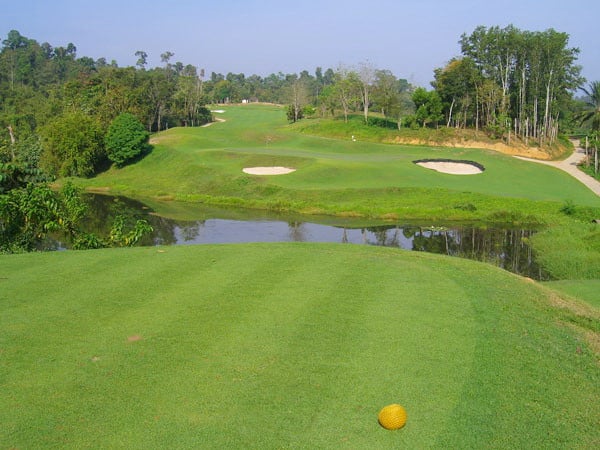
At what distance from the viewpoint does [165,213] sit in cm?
3719

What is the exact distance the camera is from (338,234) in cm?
2950

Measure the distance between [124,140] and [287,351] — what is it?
48832 millimetres

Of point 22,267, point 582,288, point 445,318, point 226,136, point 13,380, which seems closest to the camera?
point 13,380

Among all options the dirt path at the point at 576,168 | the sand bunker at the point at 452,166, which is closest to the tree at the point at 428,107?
the dirt path at the point at 576,168

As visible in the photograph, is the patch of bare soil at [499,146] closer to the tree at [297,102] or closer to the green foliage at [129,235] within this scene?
the tree at [297,102]

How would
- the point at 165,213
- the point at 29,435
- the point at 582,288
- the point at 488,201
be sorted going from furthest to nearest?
the point at 165,213 < the point at 488,201 < the point at 582,288 < the point at 29,435

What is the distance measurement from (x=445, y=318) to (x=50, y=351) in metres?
6.37

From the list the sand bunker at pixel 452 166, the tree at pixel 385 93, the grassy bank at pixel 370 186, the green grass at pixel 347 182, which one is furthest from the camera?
the tree at pixel 385 93

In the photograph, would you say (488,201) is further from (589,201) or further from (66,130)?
(66,130)

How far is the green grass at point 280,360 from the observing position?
6.62 metres

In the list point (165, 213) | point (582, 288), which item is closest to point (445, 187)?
point (165, 213)

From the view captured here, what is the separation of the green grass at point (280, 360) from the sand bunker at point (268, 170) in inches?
1259

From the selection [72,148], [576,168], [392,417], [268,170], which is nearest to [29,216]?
[392,417]

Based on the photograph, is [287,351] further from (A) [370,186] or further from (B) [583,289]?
(A) [370,186]
